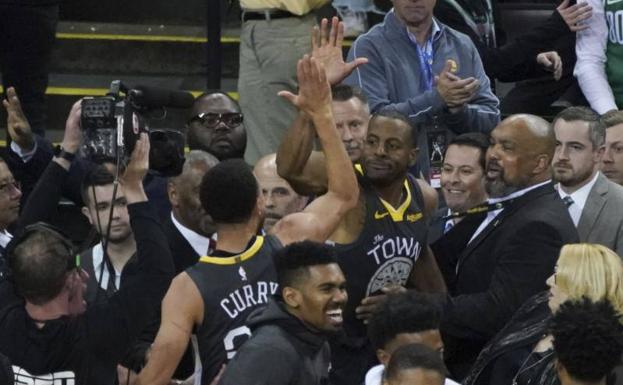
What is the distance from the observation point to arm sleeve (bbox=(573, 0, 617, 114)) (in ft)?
28.3

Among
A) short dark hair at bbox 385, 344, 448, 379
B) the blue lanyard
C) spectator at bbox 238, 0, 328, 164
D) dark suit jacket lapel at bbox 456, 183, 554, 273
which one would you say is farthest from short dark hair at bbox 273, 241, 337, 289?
spectator at bbox 238, 0, 328, 164

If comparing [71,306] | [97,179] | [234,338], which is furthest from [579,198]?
[71,306]

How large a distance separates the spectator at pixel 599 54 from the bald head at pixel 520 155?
1.84m

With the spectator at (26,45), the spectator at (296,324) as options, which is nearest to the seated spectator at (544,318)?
the spectator at (296,324)

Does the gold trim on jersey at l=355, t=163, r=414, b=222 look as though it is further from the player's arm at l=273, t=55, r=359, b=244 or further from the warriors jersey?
the warriors jersey

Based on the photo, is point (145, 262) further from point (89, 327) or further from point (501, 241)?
point (501, 241)

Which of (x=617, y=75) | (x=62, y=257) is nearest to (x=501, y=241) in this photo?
(x=62, y=257)

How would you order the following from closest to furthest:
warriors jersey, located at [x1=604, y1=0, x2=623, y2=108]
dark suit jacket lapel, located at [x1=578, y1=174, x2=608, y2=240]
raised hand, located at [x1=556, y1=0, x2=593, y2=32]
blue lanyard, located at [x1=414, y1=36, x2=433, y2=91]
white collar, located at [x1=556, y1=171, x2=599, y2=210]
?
dark suit jacket lapel, located at [x1=578, y1=174, x2=608, y2=240], white collar, located at [x1=556, y1=171, x2=599, y2=210], blue lanyard, located at [x1=414, y1=36, x2=433, y2=91], warriors jersey, located at [x1=604, y1=0, x2=623, y2=108], raised hand, located at [x1=556, y1=0, x2=593, y2=32]

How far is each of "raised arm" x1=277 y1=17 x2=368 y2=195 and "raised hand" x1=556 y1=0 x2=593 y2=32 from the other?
2.45m

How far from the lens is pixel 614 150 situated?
7.77 meters

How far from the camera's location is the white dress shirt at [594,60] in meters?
8.64

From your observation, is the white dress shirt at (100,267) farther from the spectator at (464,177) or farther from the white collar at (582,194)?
the white collar at (582,194)

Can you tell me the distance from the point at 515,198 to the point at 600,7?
2.37 m

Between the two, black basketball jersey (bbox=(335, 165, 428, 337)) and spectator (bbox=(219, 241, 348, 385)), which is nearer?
spectator (bbox=(219, 241, 348, 385))
